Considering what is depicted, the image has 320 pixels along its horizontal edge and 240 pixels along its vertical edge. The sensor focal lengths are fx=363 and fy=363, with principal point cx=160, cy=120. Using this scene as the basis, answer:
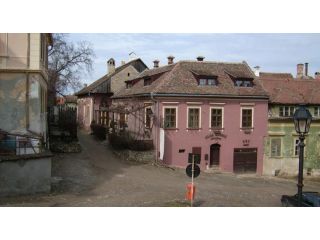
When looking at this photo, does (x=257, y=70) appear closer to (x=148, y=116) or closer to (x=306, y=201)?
(x=148, y=116)

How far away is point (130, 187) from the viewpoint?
1377 cm

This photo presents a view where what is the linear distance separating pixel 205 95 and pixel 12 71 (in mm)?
11651

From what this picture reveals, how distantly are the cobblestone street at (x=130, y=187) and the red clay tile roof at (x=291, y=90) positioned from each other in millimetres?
5053

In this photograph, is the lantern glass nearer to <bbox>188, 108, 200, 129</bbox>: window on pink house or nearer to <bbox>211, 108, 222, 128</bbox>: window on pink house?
<bbox>188, 108, 200, 129</bbox>: window on pink house

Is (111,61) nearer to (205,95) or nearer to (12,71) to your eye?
(205,95)

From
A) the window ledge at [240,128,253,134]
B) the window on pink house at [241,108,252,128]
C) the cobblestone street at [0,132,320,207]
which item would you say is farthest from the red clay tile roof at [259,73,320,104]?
the cobblestone street at [0,132,320,207]

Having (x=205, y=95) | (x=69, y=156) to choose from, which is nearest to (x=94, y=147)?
(x=69, y=156)

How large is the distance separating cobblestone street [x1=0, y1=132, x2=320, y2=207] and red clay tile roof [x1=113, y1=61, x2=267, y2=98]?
184 inches

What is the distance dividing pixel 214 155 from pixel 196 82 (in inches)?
179

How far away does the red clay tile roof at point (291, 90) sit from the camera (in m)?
23.1

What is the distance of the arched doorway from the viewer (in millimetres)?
21906

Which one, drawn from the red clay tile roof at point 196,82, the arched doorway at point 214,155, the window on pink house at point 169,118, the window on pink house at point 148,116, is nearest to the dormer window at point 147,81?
the red clay tile roof at point 196,82

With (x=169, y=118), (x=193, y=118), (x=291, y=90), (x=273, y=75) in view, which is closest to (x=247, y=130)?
(x=193, y=118)

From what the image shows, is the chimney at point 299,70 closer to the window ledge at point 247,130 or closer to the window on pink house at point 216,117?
the window ledge at point 247,130
